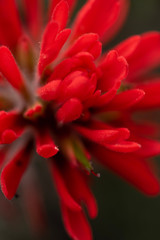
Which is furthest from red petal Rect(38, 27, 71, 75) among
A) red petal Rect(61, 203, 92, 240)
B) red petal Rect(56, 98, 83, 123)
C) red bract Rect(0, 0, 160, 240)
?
red petal Rect(61, 203, 92, 240)

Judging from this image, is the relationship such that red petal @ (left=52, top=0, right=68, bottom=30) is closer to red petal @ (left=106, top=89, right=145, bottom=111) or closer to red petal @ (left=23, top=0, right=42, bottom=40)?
red petal @ (left=106, top=89, right=145, bottom=111)

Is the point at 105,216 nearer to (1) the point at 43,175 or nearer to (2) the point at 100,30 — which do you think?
(1) the point at 43,175

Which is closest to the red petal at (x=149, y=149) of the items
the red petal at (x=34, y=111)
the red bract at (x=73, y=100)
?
the red bract at (x=73, y=100)

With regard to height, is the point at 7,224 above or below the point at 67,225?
above

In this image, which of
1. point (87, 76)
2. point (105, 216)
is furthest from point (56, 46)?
point (105, 216)

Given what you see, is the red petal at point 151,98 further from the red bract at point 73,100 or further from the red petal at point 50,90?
the red petal at point 50,90

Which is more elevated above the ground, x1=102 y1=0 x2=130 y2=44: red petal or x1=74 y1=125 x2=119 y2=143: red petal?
x1=102 y1=0 x2=130 y2=44: red petal

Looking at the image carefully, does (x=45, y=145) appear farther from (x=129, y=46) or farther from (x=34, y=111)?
(x=129, y=46)
